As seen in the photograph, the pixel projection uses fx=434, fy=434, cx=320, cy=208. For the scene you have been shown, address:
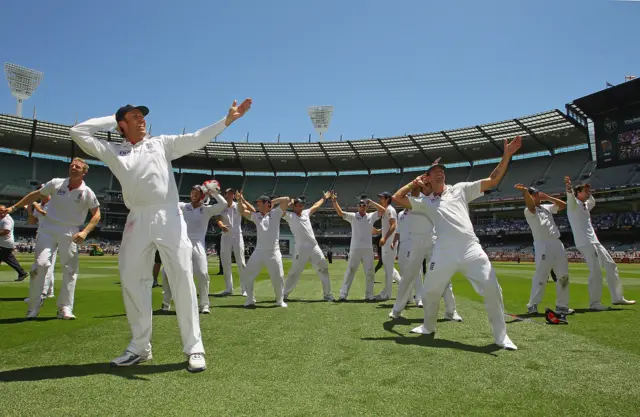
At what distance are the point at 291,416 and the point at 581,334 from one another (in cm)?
474

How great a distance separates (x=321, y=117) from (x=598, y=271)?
58418 mm

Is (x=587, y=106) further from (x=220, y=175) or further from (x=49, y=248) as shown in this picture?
Result: (x=220, y=175)

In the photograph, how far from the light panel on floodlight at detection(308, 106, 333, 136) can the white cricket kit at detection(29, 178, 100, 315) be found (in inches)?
2335

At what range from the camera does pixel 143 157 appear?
173 inches

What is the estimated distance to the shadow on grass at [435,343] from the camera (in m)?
4.82

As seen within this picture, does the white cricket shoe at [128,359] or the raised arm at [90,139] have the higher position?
the raised arm at [90,139]

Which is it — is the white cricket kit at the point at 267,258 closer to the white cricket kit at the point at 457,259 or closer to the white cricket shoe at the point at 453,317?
the white cricket shoe at the point at 453,317

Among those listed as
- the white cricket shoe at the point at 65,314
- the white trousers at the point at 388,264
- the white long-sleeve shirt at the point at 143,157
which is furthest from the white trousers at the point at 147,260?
the white trousers at the point at 388,264

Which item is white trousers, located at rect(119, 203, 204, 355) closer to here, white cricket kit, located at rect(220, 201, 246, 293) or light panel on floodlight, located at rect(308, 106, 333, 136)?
white cricket kit, located at rect(220, 201, 246, 293)

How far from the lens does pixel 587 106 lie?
35.9 meters

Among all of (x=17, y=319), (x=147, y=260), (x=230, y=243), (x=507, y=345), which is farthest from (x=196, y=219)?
(x=507, y=345)

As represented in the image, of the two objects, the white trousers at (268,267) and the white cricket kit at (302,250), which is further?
the white cricket kit at (302,250)

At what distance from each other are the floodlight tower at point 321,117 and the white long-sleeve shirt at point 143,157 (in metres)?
61.2

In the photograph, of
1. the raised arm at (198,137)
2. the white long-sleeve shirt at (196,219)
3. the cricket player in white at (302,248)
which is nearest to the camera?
the raised arm at (198,137)
